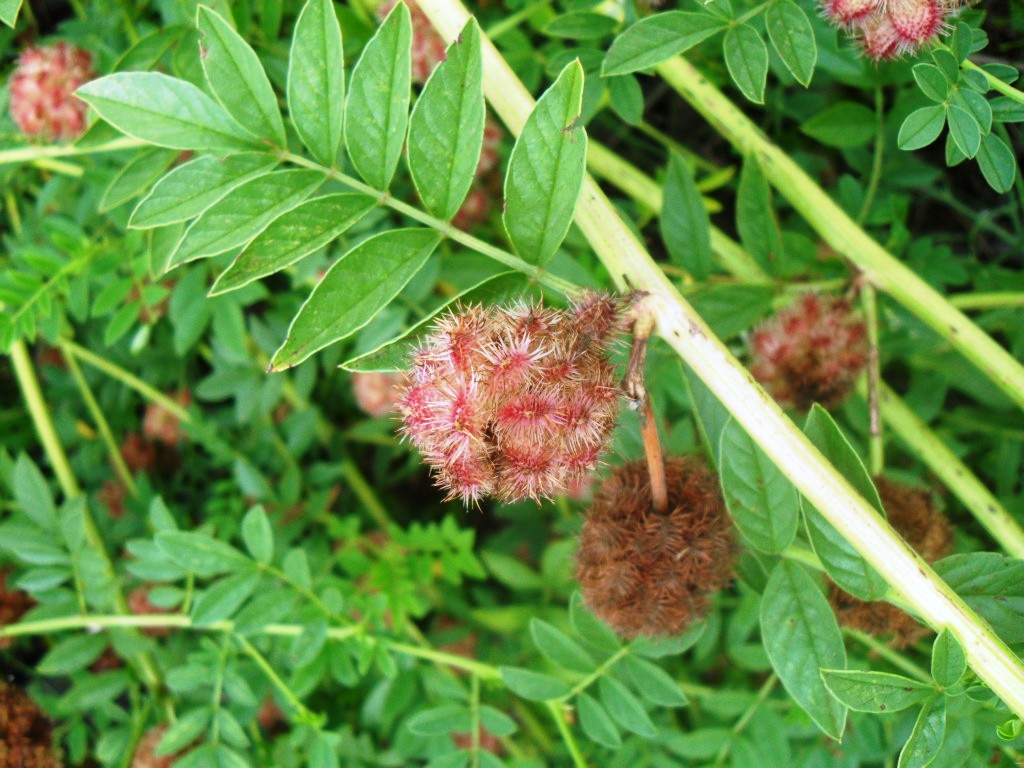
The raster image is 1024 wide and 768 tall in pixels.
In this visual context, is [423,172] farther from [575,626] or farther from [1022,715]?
[1022,715]

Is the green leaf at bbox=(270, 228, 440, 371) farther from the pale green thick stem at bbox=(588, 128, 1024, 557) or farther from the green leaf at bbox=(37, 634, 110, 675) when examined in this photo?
the green leaf at bbox=(37, 634, 110, 675)

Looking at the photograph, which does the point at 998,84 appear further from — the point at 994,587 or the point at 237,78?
the point at 237,78

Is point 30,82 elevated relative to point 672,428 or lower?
elevated

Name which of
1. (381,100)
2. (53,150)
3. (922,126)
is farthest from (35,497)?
(922,126)

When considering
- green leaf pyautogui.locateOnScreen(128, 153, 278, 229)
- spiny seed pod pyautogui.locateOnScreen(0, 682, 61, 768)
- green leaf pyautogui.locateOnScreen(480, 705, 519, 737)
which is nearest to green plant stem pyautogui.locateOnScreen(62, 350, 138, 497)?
spiny seed pod pyautogui.locateOnScreen(0, 682, 61, 768)

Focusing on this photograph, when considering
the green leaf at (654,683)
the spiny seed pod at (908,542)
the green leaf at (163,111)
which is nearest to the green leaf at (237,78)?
the green leaf at (163,111)

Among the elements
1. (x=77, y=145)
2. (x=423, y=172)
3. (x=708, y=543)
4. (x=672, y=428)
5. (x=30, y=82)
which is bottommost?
(x=672, y=428)

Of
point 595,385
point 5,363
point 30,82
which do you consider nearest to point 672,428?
point 595,385
